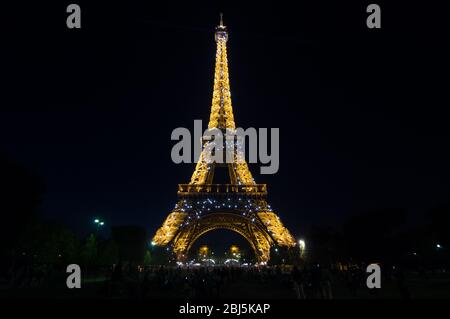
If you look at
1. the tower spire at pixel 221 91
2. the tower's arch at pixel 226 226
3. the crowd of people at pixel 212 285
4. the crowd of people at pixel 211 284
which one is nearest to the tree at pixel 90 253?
the tower's arch at pixel 226 226

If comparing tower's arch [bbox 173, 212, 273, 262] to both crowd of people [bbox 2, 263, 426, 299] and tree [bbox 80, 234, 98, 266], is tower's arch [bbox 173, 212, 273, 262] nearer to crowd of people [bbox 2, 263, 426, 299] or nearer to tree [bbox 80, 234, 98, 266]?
tree [bbox 80, 234, 98, 266]

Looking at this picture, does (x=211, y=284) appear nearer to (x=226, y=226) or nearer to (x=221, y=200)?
(x=221, y=200)

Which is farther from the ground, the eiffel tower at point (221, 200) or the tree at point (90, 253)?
the eiffel tower at point (221, 200)

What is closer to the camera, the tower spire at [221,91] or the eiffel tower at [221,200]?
the eiffel tower at [221,200]

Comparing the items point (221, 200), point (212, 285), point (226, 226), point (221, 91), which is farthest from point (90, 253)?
point (212, 285)

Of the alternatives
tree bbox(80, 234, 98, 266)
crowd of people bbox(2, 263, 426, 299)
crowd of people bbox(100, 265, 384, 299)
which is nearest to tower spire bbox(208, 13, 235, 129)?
tree bbox(80, 234, 98, 266)

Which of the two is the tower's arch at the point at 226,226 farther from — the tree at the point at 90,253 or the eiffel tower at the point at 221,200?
the tree at the point at 90,253

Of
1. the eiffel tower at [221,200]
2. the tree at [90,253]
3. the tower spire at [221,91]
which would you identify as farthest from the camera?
the tower spire at [221,91]
